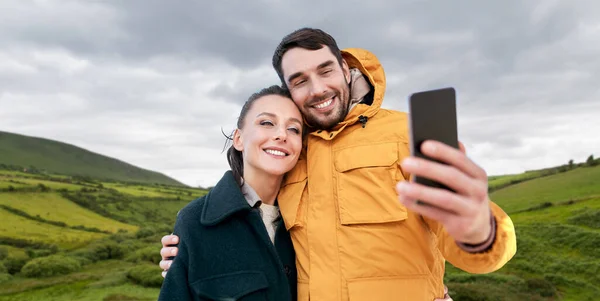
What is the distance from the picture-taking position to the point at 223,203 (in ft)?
12.2

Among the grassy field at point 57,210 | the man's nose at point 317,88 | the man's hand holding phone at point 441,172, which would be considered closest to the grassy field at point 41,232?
the grassy field at point 57,210

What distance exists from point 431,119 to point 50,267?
4436cm

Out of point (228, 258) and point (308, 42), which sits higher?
point (308, 42)

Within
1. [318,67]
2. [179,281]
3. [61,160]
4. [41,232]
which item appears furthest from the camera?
[61,160]

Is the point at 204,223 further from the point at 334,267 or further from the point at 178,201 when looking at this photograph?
the point at 178,201

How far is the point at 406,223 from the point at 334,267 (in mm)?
632

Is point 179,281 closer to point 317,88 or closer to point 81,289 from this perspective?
point 317,88

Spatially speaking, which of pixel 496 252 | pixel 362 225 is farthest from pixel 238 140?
pixel 496 252

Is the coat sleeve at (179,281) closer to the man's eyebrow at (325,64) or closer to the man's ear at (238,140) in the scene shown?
the man's ear at (238,140)

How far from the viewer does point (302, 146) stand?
4.10 metres

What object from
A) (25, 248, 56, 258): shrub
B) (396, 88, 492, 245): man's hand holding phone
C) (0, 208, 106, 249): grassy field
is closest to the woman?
(396, 88, 492, 245): man's hand holding phone

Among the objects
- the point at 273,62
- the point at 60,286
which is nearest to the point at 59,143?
the point at 60,286

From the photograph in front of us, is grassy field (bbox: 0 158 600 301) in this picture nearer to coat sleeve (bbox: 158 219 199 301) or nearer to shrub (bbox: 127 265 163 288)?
shrub (bbox: 127 265 163 288)

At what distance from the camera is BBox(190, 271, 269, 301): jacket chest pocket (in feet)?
11.2
